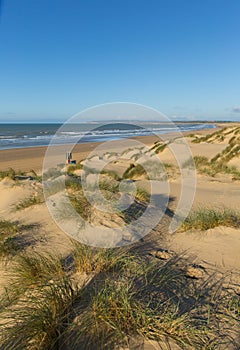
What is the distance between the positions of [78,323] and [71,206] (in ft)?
9.36

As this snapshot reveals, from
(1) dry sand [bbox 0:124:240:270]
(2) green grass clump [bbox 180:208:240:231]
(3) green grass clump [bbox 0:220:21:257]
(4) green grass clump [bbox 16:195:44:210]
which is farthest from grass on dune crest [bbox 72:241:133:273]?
(4) green grass clump [bbox 16:195:44:210]

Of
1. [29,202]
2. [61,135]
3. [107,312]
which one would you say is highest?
[107,312]

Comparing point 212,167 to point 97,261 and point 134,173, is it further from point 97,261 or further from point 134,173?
point 97,261

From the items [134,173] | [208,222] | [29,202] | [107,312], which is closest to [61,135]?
[134,173]

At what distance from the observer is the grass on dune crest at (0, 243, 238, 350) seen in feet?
6.53

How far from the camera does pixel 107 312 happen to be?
6.99ft

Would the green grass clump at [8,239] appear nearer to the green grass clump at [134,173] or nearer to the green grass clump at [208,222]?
the green grass clump at [208,222]

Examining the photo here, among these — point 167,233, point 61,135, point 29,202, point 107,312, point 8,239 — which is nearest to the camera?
point 107,312

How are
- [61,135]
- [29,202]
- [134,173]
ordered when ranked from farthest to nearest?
[61,135] → [134,173] → [29,202]

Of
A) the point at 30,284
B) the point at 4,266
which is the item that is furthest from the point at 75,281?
the point at 4,266

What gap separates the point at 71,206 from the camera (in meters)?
4.84

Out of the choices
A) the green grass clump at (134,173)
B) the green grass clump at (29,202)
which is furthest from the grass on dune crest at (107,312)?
the green grass clump at (134,173)

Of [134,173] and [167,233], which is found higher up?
[167,233]

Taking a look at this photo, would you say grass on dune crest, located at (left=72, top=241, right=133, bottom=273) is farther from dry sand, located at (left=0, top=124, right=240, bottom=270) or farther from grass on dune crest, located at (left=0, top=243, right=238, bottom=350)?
dry sand, located at (left=0, top=124, right=240, bottom=270)
